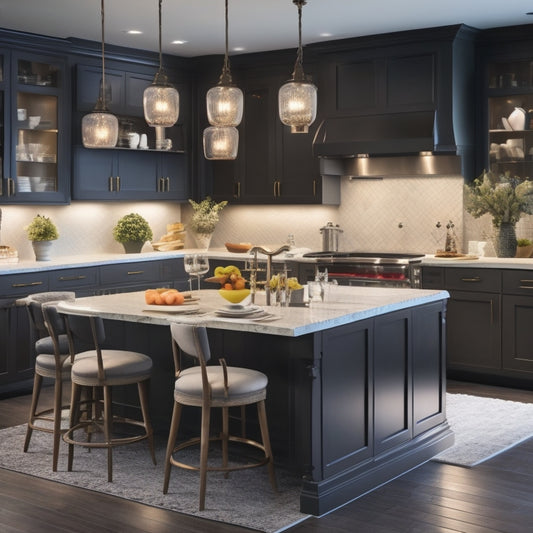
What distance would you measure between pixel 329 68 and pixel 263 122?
0.87 m

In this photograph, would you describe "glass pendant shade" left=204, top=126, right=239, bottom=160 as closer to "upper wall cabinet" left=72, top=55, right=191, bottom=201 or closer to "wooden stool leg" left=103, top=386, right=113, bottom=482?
"wooden stool leg" left=103, top=386, right=113, bottom=482

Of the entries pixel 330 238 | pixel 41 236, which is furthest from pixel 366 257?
pixel 41 236

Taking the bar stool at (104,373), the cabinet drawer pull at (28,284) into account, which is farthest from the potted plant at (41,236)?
the bar stool at (104,373)

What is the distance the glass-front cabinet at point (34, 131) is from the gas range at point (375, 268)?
2234 mm

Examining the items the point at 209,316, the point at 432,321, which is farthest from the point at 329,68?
the point at 209,316

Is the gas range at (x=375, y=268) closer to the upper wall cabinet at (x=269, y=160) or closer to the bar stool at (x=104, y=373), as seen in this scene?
the upper wall cabinet at (x=269, y=160)

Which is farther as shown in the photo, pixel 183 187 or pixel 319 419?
pixel 183 187

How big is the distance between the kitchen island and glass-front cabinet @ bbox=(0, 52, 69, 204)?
8.03 feet

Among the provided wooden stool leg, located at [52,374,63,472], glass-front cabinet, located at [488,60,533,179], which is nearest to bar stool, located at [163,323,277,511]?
wooden stool leg, located at [52,374,63,472]

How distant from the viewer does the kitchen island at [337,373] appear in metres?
4.15

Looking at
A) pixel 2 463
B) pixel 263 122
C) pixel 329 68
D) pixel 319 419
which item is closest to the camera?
pixel 319 419

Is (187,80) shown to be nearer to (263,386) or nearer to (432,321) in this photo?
(432,321)

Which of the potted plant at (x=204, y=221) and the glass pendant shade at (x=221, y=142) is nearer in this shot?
the glass pendant shade at (x=221, y=142)

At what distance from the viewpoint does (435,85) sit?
738 centimetres
